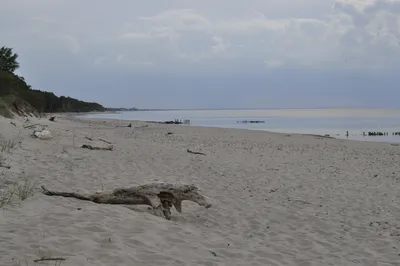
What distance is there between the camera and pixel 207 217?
7.81m

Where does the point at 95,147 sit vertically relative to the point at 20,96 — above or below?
below

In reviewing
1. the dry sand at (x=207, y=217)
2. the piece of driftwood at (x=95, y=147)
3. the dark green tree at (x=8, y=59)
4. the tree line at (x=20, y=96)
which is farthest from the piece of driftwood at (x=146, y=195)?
the dark green tree at (x=8, y=59)

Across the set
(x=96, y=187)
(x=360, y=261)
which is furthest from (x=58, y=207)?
(x=360, y=261)

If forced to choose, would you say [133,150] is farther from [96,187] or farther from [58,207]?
[58,207]

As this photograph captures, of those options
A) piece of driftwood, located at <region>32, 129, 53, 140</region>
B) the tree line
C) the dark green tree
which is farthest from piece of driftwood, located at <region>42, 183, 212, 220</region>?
the dark green tree

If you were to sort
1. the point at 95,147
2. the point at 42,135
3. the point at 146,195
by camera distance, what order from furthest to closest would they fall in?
1. the point at 42,135
2. the point at 95,147
3. the point at 146,195

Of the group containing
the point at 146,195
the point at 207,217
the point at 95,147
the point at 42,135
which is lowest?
the point at 207,217

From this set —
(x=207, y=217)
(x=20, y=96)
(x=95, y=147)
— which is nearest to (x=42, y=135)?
(x=95, y=147)

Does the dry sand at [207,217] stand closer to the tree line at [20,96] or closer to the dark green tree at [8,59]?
the tree line at [20,96]

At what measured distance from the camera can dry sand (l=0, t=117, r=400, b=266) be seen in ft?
17.2

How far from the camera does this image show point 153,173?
465 inches

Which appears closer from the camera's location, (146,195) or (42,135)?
(146,195)

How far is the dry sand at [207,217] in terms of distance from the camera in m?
5.24

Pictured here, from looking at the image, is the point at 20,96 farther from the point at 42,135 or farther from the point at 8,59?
the point at 42,135
